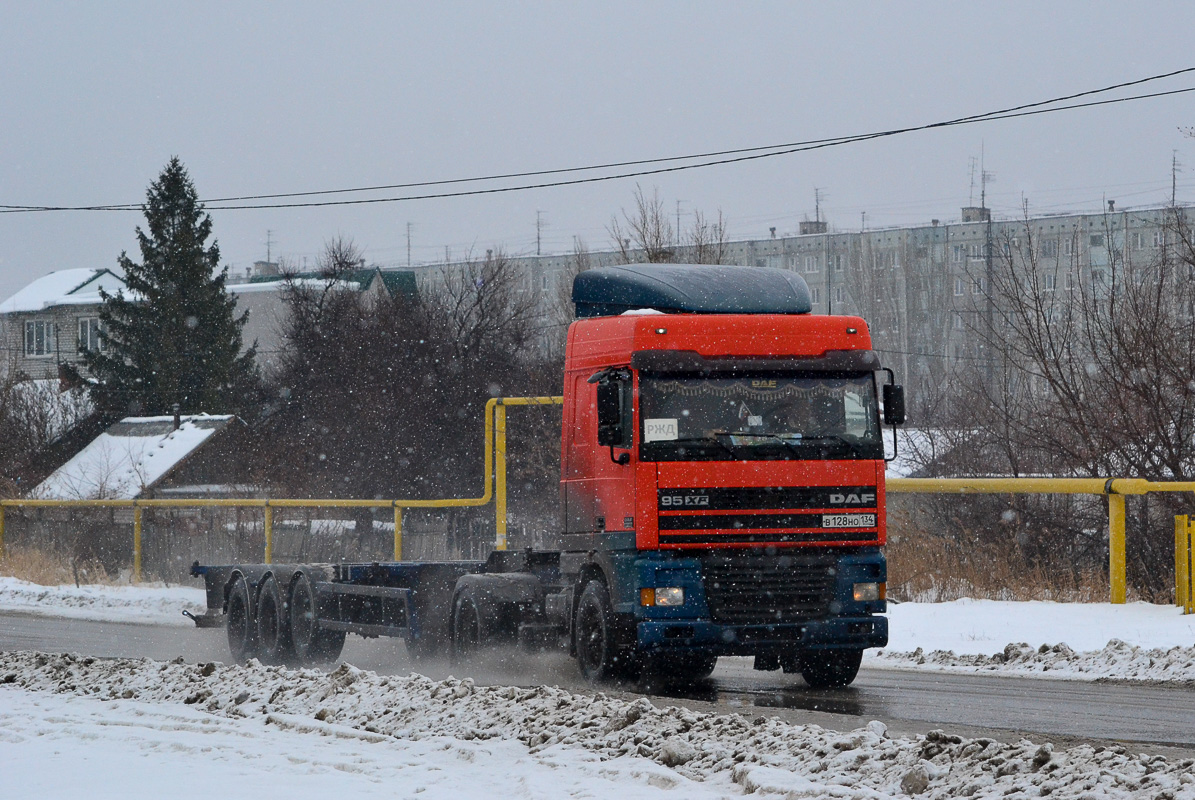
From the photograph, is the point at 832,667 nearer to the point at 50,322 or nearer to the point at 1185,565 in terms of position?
the point at 1185,565

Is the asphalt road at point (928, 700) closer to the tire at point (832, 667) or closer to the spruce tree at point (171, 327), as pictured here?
the tire at point (832, 667)

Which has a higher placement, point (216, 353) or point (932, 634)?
point (216, 353)

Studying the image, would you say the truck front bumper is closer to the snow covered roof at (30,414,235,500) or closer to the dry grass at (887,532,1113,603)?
the dry grass at (887,532,1113,603)

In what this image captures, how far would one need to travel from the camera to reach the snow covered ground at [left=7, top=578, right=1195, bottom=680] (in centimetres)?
1272

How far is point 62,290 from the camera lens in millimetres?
89938

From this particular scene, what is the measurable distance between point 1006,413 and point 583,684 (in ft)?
38.4

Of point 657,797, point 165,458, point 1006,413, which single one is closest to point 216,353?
point 165,458

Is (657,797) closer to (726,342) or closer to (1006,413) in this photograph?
(726,342)

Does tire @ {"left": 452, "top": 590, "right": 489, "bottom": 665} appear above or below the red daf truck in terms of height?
below

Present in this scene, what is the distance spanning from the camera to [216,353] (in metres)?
65.3

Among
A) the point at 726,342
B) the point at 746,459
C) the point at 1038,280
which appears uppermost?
the point at 1038,280

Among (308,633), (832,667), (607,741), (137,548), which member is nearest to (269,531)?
(137,548)

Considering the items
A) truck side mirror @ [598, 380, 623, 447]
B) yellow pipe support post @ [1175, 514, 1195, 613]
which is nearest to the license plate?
truck side mirror @ [598, 380, 623, 447]

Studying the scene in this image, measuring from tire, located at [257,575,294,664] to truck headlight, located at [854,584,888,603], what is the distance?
259 inches
